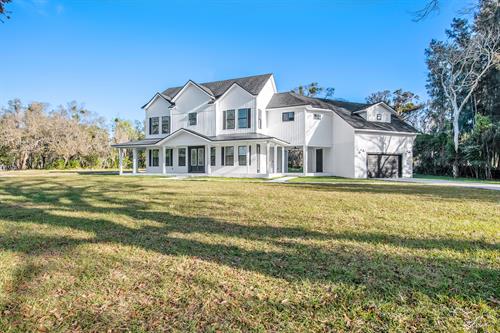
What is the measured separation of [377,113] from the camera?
25469 millimetres

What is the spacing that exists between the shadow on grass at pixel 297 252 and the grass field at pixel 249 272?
0.02 metres

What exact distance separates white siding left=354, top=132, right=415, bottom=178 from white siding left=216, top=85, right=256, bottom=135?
832cm

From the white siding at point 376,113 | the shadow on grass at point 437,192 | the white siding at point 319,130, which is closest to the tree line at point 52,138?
the white siding at point 319,130

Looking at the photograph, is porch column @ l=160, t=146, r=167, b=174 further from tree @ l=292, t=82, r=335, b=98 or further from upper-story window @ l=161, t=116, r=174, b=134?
tree @ l=292, t=82, r=335, b=98

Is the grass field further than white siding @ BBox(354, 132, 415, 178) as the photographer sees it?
No

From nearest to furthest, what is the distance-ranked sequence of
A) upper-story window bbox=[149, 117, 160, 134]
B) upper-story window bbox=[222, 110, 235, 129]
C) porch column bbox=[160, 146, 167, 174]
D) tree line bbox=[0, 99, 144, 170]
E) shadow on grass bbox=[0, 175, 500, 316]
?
1. shadow on grass bbox=[0, 175, 500, 316]
2. upper-story window bbox=[222, 110, 235, 129]
3. porch column bbox=[160, 146, 167, 174]
4. upper-story window bbox=[149, 117, 160, 134]
5. tree line bbox=[0, 99, 144, 170]

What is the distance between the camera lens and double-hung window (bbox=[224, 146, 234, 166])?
23.9 metres

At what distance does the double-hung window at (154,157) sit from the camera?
27231 mm

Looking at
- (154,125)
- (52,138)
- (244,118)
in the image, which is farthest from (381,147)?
(52,138)

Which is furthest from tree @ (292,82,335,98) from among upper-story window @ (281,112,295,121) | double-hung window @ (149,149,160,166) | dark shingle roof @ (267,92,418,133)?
double-hung window @ (149,149,160,166)

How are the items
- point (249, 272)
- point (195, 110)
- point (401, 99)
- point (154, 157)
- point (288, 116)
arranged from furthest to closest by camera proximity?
point (401, 99) → point (154, 157) → point (195, 110) → point (288, 116) → point (249, 272)

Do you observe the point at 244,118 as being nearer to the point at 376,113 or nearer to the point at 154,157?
the point at 154,157

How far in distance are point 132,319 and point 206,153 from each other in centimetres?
2237

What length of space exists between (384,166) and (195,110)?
16313 millimetres
